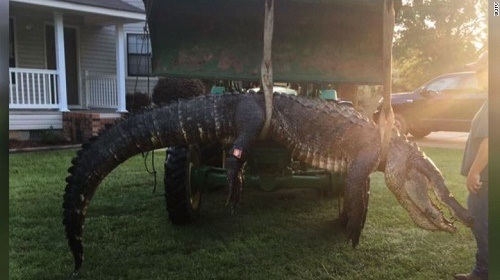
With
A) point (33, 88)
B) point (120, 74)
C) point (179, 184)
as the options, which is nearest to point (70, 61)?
point (120, 74)

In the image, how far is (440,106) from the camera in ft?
31.7

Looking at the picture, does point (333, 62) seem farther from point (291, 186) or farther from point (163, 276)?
point (163, 276)

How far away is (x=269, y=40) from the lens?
2.36 metres

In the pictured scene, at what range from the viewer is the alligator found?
7.72ft

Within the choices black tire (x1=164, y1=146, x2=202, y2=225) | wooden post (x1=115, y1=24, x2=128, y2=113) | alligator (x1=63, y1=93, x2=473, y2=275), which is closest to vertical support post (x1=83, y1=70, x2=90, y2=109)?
wooden post (x1=115, y1=24, x2=128, y2=113)

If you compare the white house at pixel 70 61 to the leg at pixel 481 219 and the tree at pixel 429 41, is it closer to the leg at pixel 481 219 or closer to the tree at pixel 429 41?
the tree at pixel 429 41

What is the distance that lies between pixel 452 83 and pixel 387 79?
7585 mm

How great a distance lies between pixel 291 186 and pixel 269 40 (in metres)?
1.79

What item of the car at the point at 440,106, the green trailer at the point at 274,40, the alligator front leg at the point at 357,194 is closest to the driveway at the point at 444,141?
the car at the point at 440,106

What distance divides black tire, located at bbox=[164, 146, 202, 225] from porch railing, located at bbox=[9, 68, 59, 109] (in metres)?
8.02

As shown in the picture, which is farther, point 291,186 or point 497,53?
point 291,186

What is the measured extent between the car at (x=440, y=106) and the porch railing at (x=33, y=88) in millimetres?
7598

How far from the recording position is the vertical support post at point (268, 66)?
2.36 m

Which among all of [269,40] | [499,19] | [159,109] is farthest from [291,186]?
[499,19]
